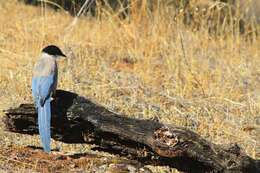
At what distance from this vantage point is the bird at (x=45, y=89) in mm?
4488

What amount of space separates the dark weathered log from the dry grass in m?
0.61

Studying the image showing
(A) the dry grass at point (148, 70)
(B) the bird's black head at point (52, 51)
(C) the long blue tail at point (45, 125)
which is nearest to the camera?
(C) the long blue tail at point (45, 125)

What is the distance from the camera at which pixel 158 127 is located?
165 inches

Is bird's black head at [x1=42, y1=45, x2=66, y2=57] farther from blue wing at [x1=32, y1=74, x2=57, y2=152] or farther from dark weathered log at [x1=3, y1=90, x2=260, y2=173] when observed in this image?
dark weathered log at [x1=3, y1=90, x2=260, y2=173]

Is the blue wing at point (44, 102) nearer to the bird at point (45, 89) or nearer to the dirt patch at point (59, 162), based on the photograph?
the bird at point (45, 89)

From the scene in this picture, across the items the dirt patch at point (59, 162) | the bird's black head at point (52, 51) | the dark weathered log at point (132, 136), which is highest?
the bird's black head at point (52, 51)

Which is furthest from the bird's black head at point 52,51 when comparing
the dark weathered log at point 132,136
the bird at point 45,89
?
the dark weathered log at point 132,136

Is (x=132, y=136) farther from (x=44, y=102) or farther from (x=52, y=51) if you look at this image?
(x=52, y=51)

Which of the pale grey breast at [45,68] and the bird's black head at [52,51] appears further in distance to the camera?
the bird's black head at [52,51]

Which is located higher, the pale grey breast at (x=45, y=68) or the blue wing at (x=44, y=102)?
the pale grey breast at (x=45, y=68)

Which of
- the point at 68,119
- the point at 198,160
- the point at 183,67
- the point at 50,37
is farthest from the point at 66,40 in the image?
the point at 198,160

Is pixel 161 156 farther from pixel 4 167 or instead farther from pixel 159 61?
pixel 159 61

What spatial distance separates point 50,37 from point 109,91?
1910 mm

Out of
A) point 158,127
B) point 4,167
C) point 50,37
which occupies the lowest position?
point 4,167
